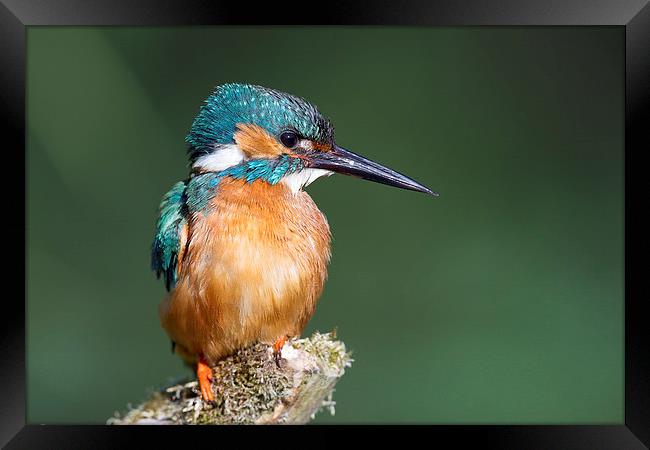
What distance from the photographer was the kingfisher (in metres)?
2.02

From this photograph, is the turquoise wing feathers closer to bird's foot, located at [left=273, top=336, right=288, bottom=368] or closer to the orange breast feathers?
the orange breast feathers

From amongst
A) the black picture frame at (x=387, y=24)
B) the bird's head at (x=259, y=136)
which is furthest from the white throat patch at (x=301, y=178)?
the black picture frame at (x=387, y=24)

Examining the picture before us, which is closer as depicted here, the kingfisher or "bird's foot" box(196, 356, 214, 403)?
the kingfisher

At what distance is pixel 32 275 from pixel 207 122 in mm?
2158

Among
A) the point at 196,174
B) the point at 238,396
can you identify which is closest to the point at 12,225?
the point at 196,174

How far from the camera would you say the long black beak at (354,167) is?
2.20 m

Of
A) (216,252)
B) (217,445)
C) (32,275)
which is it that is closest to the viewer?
(216,252)

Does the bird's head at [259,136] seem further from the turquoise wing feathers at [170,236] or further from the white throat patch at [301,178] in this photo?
the turquoise wing feathers at [170,236]

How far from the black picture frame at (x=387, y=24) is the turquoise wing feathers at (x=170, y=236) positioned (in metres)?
0.43

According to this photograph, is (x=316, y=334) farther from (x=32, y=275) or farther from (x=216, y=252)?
(x=32, y=275)

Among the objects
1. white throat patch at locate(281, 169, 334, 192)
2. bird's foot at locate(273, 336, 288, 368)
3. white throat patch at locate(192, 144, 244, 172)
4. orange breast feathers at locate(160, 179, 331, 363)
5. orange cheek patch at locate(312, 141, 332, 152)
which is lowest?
bird's foot at locate(273, 336, 288, 368)

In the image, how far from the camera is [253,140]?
6.92 ft

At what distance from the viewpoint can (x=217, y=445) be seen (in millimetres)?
2137

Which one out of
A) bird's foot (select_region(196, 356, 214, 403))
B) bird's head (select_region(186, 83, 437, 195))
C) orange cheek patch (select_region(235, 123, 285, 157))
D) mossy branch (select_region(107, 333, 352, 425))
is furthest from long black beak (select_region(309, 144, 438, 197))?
bird's foot (select_region(196, 356, 214, 403))
